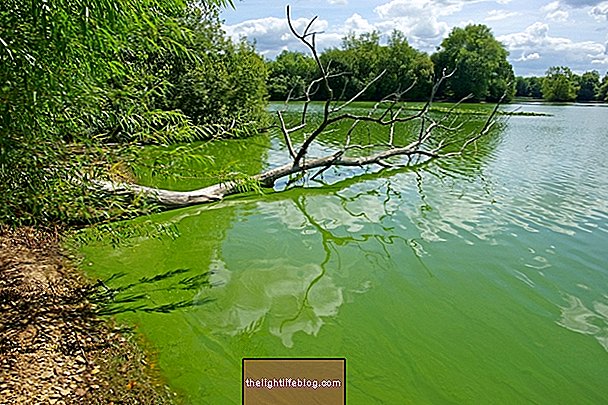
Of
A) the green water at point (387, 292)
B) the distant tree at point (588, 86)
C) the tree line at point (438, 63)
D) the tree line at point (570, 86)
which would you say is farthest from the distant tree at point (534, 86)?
the green water at point (387, 292)

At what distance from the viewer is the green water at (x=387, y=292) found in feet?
10.3

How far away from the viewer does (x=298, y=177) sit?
912 cm

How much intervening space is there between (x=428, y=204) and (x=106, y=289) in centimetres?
517

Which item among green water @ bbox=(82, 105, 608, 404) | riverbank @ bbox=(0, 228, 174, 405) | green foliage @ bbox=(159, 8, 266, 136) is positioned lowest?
green water @ bbox=(82, 105, 608, 404)

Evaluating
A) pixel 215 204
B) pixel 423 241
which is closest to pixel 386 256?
pixel 423 241

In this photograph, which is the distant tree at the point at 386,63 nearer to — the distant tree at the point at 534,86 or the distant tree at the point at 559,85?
the distant tree at the point at 559,85

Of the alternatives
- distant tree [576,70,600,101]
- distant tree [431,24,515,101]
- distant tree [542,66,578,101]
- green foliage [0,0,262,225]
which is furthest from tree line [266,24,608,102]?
green foliage [0,0,262,225]

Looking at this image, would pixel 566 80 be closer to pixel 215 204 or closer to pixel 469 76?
pixel 469 76

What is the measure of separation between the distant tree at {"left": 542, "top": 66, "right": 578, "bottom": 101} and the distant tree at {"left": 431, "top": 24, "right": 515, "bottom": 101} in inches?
502

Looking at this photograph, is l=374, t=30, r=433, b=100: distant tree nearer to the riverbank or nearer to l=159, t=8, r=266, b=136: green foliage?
l=159, t=8, r=266, b=136: green foliage

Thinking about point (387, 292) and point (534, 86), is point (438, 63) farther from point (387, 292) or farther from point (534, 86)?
point (387, 292)

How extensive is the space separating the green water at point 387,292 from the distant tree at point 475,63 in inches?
1404

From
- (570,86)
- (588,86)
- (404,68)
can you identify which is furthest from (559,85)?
(404,68)

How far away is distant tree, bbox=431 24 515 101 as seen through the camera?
41875 millimetres
